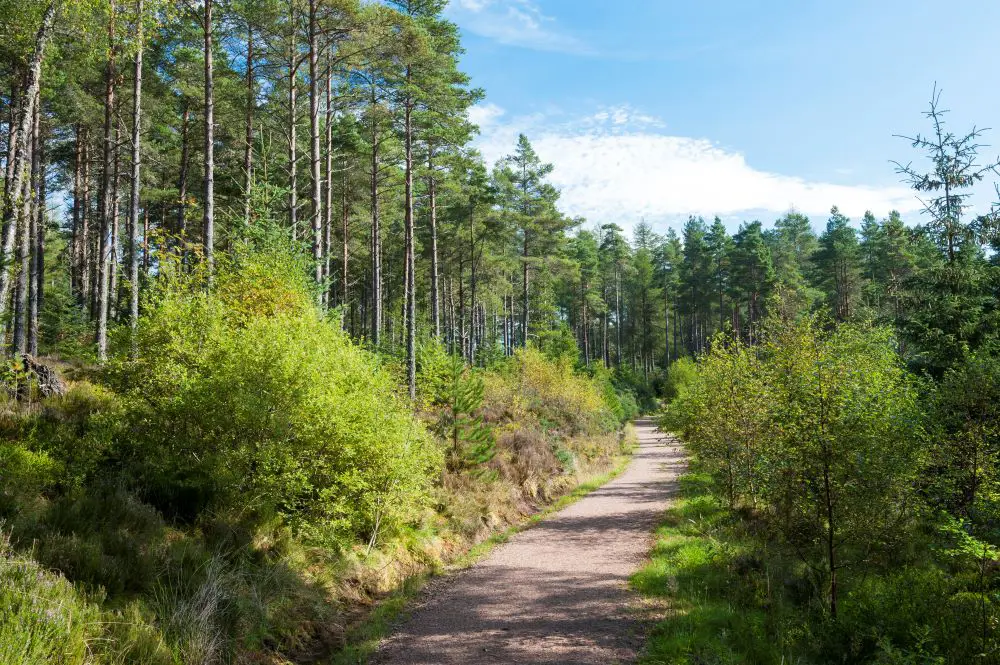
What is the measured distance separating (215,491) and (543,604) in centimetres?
526

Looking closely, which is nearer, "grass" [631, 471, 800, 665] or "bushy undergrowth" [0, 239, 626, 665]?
"bushy undergrowth" [0, 239, 626, 665]

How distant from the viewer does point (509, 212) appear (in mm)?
31922

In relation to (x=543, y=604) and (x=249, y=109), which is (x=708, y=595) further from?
(x=249, y=109)

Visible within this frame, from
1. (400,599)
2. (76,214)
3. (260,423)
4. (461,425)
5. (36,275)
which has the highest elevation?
(76,214)

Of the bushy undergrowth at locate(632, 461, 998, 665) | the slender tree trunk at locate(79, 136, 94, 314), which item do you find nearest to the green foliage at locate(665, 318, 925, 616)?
the bushy undergrowth at locate(632, 461, 998, 665)

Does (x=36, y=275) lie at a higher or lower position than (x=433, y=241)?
lower

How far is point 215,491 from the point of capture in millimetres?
8164

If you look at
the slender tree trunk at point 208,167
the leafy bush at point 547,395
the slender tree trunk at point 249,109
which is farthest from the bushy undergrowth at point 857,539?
the slender tree trunk at point 249,109

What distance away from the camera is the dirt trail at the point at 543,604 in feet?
22.1

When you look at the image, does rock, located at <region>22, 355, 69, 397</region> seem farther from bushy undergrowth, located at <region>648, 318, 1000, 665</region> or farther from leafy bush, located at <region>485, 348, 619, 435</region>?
leafy bush, located at <region>485, 348, 619, 435</region>

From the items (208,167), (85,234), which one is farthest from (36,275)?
(208,167)

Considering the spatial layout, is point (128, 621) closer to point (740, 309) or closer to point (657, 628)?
point (657, 628)

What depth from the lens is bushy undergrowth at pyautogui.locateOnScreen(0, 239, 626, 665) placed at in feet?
17.6

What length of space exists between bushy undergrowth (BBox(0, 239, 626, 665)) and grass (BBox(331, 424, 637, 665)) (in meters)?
0.22
